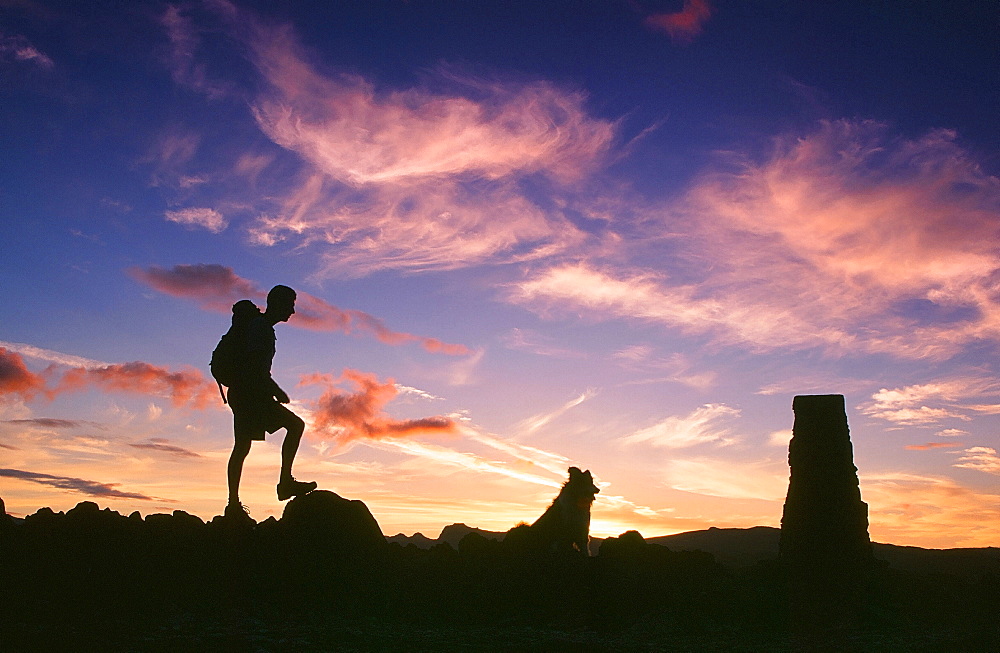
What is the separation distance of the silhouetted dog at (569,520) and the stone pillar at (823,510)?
3.72 m

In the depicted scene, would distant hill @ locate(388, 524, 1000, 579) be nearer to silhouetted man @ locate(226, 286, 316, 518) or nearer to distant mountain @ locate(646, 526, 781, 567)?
distant mountain @ locate(646, 526, 781, 567)

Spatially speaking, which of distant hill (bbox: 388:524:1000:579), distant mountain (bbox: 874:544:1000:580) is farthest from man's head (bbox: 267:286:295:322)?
distant mountain (bbox: 874:544:1000:580)

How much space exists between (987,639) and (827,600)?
2.94 metres

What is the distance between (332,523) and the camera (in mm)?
9898

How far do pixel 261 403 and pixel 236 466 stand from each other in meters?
0.97

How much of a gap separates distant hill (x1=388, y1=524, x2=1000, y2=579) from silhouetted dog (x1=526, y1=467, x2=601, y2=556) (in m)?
7.47

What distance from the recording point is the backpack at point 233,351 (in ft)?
31.1

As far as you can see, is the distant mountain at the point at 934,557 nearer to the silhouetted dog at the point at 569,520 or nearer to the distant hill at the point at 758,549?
the distant hill at the point at 758,549

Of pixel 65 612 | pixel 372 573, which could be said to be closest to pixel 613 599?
pixel 372 573

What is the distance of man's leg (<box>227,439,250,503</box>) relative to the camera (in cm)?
960

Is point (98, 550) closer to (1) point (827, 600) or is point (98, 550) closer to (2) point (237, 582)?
(2) point (237, 582)

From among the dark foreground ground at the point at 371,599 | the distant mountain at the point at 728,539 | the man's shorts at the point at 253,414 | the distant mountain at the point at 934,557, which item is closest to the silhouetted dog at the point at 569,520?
the dark foreground ground at the point at 371,599

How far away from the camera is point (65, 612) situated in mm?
7066

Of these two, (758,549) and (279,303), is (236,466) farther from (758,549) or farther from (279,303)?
(758,549)
